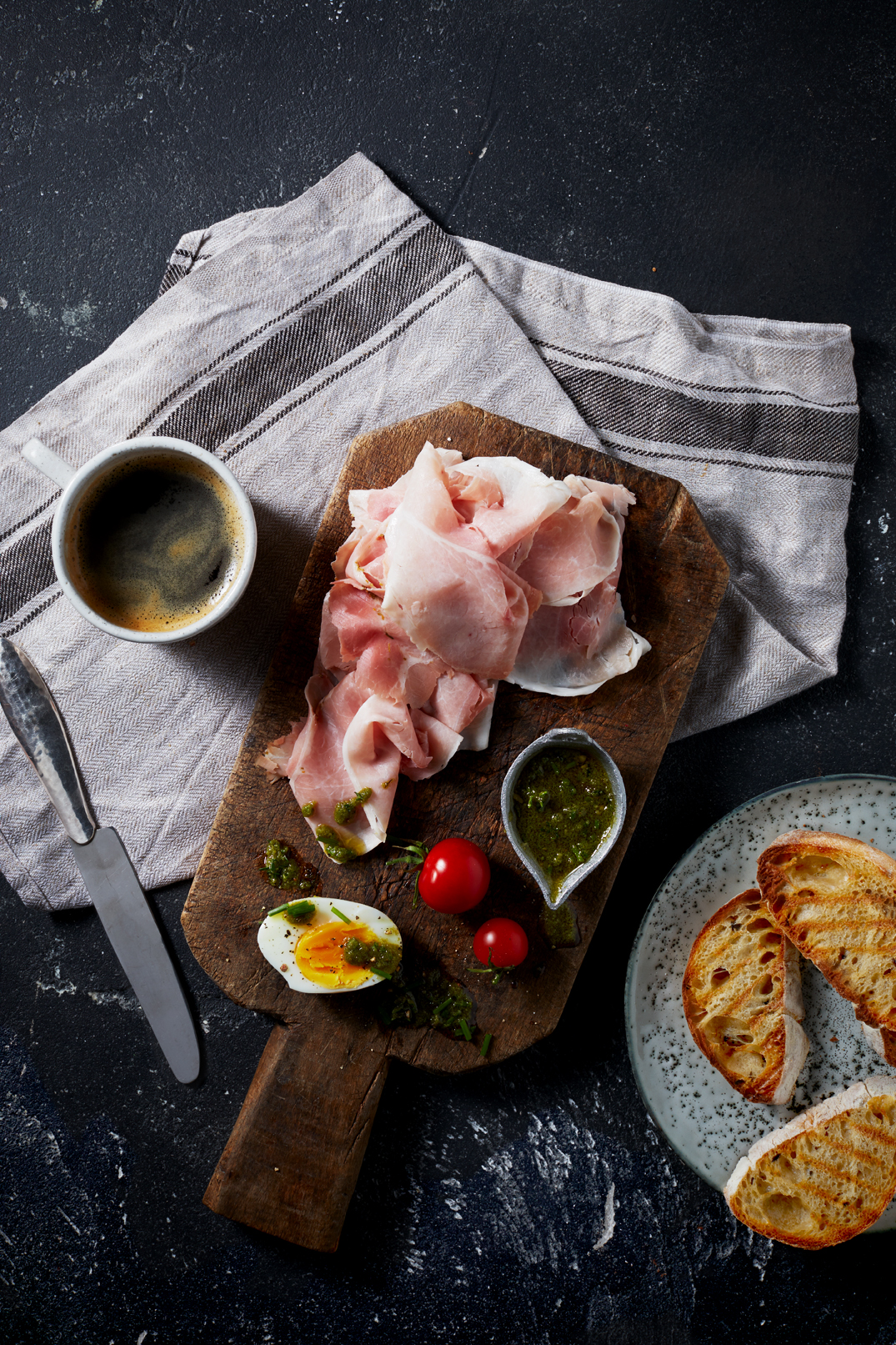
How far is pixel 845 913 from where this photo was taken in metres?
2.04

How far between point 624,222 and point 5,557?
6.88ft

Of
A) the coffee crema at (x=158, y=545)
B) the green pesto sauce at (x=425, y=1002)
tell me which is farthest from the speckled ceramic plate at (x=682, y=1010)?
the coffee crema at (x=158, y=545)

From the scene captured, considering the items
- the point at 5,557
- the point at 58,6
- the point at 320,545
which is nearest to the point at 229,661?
the point at 320,545

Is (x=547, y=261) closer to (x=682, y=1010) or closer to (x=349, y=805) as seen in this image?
(x=349, y=805)

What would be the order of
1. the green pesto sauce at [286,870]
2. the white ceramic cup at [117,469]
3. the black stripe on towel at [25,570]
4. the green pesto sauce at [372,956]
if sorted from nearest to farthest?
the white ceramic cup at [117,469]
the green pesto sauce at [372,956]
the green pesto sauce at [286,870]
the black stripe on towel at [25,570]

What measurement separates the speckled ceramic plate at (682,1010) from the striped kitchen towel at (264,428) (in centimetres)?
34

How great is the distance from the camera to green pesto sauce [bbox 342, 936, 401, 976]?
1.98 metres

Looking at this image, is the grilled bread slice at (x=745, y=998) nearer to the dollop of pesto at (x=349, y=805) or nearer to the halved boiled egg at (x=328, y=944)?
the halved boiled egg at (x=328, y=944)

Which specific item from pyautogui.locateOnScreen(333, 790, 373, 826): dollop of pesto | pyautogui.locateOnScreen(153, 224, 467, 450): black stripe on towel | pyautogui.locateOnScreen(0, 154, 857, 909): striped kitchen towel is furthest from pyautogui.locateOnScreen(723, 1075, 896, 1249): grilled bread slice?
pyautogui.locateOnScreen(153, 224, 467, 450): black stripe on towel

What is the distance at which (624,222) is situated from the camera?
2375 millimetres

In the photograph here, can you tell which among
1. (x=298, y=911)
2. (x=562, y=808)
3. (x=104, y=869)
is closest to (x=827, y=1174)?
(x=562, y=808)

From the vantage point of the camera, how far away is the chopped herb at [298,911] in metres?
2.02

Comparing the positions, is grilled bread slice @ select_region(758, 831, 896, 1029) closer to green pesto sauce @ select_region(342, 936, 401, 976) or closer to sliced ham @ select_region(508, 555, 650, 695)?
sliced ham @ select_region(508, 555, 650, 695)

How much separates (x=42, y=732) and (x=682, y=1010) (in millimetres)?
1881
